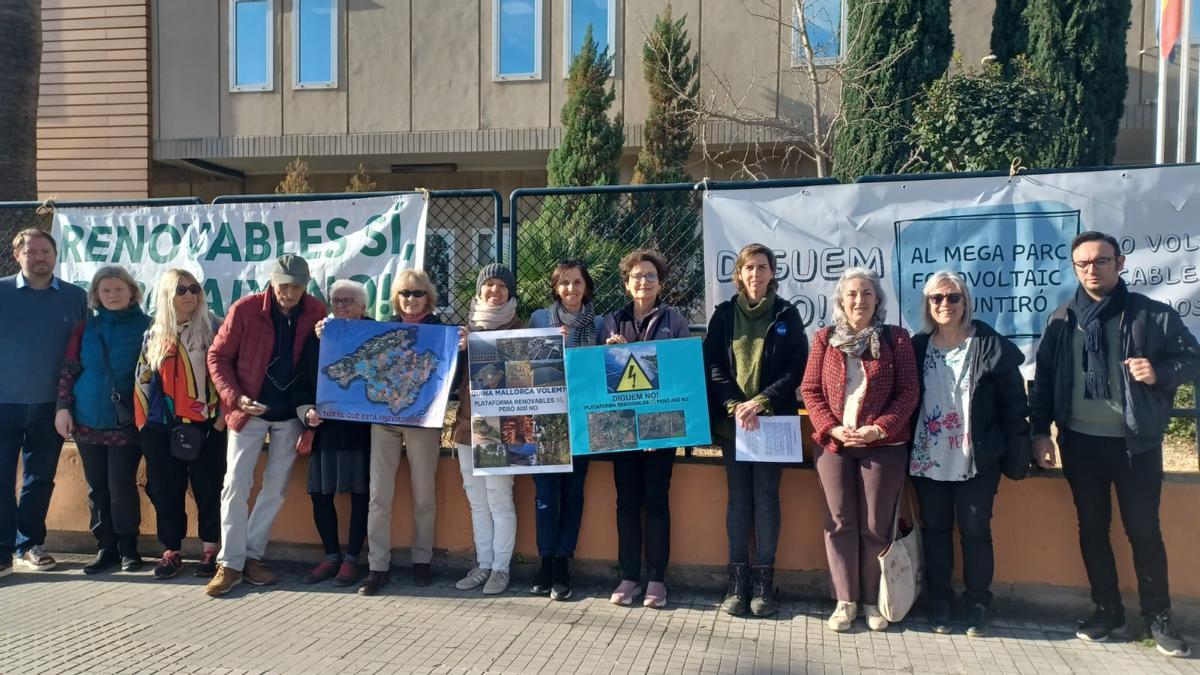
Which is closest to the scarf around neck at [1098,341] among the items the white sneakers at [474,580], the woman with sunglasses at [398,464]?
the white sneakers at [474,580]

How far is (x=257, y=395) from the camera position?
193 inches

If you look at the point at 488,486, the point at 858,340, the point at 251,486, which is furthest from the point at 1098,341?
the point at 251,486

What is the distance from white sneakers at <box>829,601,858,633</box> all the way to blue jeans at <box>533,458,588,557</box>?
1.48 meters

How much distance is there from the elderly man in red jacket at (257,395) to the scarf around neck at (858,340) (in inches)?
119

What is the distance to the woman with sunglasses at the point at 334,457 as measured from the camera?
4918mm

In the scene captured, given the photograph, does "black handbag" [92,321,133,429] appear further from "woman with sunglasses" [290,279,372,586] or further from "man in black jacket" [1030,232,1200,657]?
"man in black jacket" [1030,232,1200,657]

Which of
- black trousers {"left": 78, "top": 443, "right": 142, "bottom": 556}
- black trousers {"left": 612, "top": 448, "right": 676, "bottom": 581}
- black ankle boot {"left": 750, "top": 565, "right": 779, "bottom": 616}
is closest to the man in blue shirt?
black trousers {"left": 78, "top": 443, "right": 142, "bottom": 556}

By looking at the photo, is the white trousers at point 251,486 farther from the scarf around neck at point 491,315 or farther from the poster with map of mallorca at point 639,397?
the poster with map of mallorca at point 639,397

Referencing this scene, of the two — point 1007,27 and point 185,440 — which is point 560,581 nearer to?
point 185,440

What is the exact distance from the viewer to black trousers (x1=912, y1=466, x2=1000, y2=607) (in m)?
4.22

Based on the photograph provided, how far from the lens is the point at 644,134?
12844mm

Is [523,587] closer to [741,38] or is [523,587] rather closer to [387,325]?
[387,325]

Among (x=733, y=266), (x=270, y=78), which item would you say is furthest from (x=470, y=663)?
(x=270, y=78)

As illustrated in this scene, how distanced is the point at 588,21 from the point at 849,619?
11.4 m
